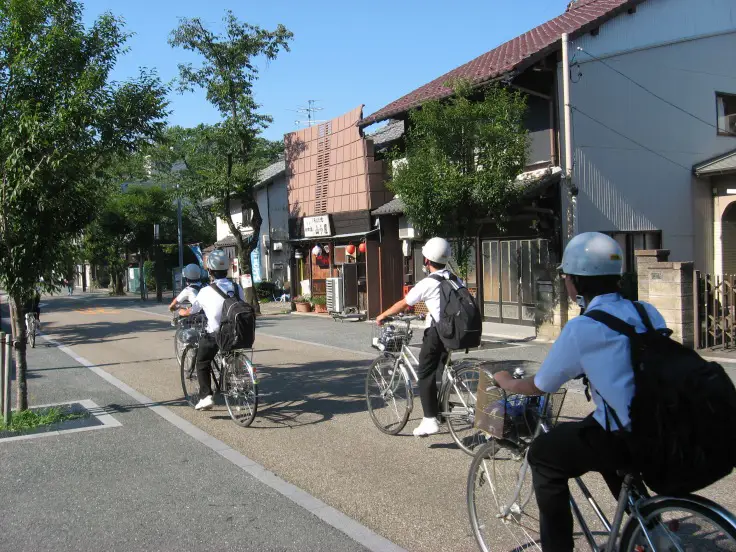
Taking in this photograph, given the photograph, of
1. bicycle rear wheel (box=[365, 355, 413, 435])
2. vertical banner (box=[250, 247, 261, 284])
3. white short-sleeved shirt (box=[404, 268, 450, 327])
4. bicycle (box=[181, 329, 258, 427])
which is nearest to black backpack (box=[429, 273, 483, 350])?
white short-sleeved shirt (box=[404, 268, 450, 327])

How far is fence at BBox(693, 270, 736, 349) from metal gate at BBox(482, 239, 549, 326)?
3.78 m

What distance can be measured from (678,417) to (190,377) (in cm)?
669

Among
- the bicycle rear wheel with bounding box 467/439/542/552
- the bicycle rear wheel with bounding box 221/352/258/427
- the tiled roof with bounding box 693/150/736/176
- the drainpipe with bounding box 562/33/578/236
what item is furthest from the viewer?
the tiled roof with bounding box 693/150/736/176

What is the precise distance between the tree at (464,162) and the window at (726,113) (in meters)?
7.03

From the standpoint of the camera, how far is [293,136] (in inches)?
981

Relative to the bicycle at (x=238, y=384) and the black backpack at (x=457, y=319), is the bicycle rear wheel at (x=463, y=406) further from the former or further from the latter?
the bicycle at (x=238, y=384)

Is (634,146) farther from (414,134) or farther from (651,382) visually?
(651,382)

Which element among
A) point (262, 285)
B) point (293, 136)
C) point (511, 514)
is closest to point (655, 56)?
point (293, 136)

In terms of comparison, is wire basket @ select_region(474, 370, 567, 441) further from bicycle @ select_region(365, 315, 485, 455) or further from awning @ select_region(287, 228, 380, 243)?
awning @ select_region(287, 228, 380, 243)

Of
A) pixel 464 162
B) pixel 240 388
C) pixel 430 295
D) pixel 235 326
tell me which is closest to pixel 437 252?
pixel 430 295

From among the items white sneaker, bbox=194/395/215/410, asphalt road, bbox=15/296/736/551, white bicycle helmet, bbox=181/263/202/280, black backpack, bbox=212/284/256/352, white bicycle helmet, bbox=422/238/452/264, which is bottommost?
asphalt road, bbox=15/296/736/551

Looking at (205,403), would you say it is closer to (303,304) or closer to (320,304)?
(320,304)

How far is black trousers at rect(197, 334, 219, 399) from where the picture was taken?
7410 millimetres

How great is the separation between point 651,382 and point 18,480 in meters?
5.13
